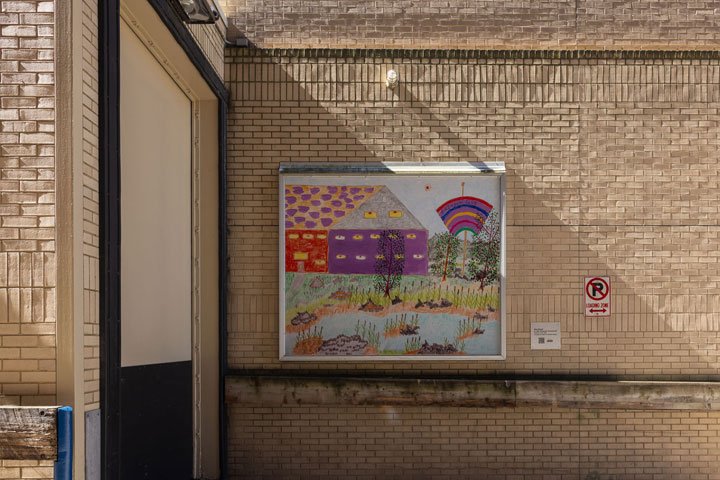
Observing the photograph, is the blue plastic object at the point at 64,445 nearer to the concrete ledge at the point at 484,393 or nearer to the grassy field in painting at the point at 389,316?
the concrete ledge at the point at 484,393

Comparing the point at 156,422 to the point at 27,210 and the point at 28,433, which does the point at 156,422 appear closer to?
the point at 28,433

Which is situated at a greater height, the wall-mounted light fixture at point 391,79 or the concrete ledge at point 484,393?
the wall-mounted light fixture at point 391,79

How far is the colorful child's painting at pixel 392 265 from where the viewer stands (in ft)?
28.3

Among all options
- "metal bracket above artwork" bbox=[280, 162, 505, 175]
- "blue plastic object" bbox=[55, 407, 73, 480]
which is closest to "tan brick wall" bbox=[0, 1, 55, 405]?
"blue plastic object" bbox=[55, 407, 73, 480]

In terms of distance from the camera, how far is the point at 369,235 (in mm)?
8656

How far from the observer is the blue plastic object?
14.4 feet

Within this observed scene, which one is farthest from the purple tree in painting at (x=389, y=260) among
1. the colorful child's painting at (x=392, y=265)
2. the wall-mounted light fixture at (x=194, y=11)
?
the wall-mounted light fixture at (x=194, y=11)

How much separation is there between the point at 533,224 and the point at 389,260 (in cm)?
149

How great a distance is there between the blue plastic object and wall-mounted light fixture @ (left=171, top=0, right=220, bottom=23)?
3.40m

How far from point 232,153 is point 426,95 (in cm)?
204

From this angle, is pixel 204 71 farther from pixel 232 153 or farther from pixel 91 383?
pixel 91 383

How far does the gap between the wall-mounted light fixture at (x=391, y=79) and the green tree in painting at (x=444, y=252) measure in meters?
1.56

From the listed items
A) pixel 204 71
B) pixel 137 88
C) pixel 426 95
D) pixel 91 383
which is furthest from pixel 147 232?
pixel 426 95

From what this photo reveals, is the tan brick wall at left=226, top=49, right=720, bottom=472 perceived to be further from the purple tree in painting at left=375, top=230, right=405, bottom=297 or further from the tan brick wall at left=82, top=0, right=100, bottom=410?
the tan brick wall at left=82, top=0, right=100, bottom=410
